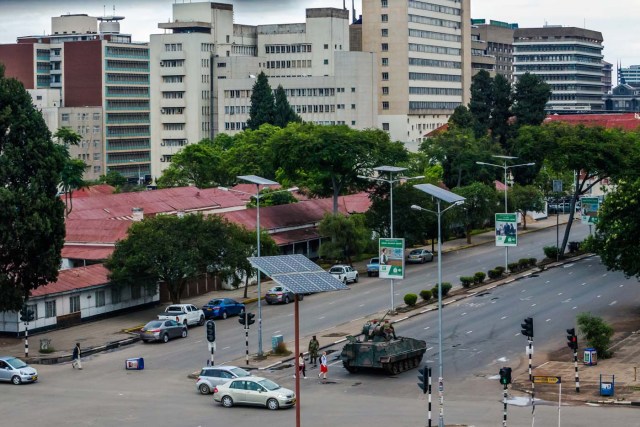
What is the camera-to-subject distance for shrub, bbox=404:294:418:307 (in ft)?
285

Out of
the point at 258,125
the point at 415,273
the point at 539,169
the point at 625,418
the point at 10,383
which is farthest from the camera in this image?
the point at 258,125

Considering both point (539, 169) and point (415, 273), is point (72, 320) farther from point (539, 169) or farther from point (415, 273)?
point (539, 169)

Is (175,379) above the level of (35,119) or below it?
below

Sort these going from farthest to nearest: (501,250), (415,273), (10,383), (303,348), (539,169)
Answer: (539,169), (501,250), (415,273), (303,348), (10,383)

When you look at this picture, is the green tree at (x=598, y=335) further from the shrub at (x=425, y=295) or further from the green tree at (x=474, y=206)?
the green tree at (x=474, y=206)

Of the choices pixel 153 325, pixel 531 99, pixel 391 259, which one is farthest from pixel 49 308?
pixel 531 99

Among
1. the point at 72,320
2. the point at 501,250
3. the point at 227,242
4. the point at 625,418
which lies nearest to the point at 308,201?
the point at 501,250

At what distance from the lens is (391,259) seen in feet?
265

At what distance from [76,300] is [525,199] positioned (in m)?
64.6

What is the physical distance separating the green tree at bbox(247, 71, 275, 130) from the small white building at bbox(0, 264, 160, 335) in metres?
98.0

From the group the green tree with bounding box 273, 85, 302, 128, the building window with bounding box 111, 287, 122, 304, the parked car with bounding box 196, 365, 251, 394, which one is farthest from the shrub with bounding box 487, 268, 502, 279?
the green tree with bounding box 273, 85, 302, 128

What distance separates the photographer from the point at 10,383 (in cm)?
6512

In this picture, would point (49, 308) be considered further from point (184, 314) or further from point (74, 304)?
point (184, 314)

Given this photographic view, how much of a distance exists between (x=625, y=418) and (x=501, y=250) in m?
64.8
